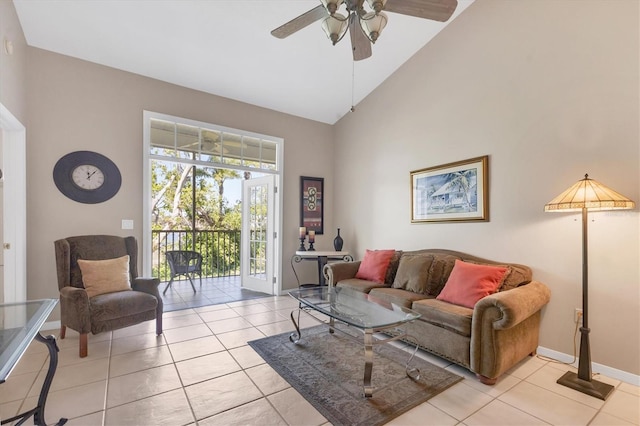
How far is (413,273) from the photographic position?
333 cm

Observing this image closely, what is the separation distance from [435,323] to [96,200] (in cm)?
391

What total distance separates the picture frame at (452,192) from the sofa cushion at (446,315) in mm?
1141

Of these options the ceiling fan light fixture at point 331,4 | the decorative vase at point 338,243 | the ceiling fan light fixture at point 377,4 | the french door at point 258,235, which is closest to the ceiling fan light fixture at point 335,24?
the ceiling fan light fixture at point 331,4

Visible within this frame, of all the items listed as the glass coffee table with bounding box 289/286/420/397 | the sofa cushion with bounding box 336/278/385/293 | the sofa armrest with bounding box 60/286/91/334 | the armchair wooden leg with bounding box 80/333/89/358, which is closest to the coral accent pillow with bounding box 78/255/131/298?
the sofa armrest with bounding box 60/286/91/334

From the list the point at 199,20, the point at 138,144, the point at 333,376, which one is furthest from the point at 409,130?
the point at 138,144

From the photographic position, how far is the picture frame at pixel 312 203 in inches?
199

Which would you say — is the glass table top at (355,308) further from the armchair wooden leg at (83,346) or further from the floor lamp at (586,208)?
the armchair wooden leg at (83,346)

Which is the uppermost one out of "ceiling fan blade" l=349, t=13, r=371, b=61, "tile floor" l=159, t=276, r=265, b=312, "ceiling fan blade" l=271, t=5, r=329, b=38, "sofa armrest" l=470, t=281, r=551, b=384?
"ceiling fan blade" l=349, t=13, r=371, b=61

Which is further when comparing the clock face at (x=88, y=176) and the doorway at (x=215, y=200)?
the doorway at (x=215, y=200)

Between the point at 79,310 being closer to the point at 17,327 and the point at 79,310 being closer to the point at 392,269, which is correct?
the point at 17,327

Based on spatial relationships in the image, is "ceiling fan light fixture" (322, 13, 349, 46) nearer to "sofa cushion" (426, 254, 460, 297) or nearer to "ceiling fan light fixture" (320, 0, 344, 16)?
"ceiling fan light fixture" (320, 0, 344, 16)

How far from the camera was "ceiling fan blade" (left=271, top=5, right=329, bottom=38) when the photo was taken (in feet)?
6.45

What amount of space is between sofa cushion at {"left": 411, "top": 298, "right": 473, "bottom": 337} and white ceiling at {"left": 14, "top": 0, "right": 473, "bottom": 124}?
3051 mm

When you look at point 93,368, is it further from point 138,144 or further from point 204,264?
point 204,264
